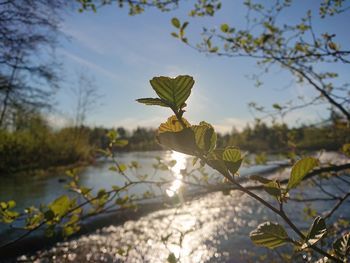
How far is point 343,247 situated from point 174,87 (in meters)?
0.34

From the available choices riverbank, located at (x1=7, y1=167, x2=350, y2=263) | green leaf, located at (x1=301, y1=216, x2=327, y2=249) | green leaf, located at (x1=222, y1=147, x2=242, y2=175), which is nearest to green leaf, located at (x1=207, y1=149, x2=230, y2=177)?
green leaf, located at (x1=222, y1=147, x2=242, y2=175)

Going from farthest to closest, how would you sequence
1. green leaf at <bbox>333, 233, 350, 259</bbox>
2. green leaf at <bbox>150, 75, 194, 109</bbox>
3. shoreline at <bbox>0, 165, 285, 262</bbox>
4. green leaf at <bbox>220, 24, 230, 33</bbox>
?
shoreline at <bbox>0, 165, 285, 262</bbox>, green leaf at <bbox>220, 24, 230, 33</bbox>, green leaf at <bbox>333, 233, 350, 259</bbox>, green leaf at <bbox>150, 75, 194, 109</bbox>

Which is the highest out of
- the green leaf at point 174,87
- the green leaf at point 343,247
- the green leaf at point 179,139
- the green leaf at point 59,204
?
the green leaf at point 174,87

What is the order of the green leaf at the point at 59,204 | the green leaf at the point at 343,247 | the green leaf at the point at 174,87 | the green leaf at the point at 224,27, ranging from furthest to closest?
the green leaf at the point at 224,27
the green leaf at the point at 59,204
the green leaf at the point at 343,247
the green leaf at the point at 174,87

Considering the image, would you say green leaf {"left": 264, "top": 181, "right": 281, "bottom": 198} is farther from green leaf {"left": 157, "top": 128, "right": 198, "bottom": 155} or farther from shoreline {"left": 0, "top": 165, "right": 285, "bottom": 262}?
shoreline {"left": 0, "top": 165, "right": 285, "bottom": 262}

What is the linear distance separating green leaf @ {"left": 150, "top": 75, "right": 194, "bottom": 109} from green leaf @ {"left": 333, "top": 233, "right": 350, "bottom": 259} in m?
0.32

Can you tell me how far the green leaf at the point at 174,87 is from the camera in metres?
0.31

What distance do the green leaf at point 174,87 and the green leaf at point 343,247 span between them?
32 centimetres

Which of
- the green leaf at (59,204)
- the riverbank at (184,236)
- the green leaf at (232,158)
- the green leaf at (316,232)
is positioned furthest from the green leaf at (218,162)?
the riverbank at (184,236)

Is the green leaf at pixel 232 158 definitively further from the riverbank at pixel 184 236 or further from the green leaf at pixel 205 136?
the riverbank at pixel 184 236

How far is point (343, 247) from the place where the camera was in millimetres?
442

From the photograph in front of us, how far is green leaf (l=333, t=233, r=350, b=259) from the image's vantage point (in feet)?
1.43

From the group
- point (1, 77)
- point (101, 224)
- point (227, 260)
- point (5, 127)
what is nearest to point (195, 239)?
point (227, 260)

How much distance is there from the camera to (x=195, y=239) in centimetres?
671
